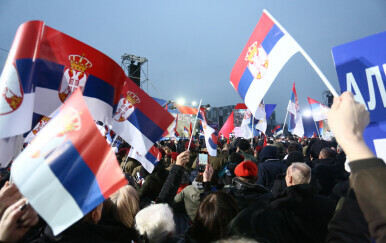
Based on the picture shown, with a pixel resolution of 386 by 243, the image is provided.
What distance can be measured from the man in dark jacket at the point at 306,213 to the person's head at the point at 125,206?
142cm

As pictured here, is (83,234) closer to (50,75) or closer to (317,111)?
(50,75)

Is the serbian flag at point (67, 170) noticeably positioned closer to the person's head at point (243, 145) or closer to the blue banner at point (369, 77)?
the blue banner at point (369, 77)

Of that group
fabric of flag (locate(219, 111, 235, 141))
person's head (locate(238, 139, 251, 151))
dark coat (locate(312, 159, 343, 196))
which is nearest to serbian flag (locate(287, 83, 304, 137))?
fabric of flag (locate(219, 111, 235, 141))

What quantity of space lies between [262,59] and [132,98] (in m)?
2.08

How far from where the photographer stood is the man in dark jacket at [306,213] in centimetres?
214

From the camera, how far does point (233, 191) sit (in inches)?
120

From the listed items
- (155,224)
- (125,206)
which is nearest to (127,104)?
(125,206)

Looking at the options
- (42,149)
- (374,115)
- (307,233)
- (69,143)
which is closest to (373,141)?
(374,115)

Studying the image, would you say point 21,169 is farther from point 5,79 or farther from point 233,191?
point 233,191

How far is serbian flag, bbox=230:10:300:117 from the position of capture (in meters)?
2.92

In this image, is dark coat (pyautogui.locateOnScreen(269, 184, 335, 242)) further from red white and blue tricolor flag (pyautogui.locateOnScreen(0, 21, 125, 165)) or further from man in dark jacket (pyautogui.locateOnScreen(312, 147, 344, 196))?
red white and blue tricolor flag (pyautogui.locateOnScreen(0, 21, 125, 165))

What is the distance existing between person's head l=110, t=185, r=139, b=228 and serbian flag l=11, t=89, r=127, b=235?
116cm

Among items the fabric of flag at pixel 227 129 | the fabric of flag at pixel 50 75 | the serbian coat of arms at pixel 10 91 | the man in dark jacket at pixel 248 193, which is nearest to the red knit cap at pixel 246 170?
the man in dark jacket at pixel 248 193

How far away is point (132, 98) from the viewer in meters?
4.07
